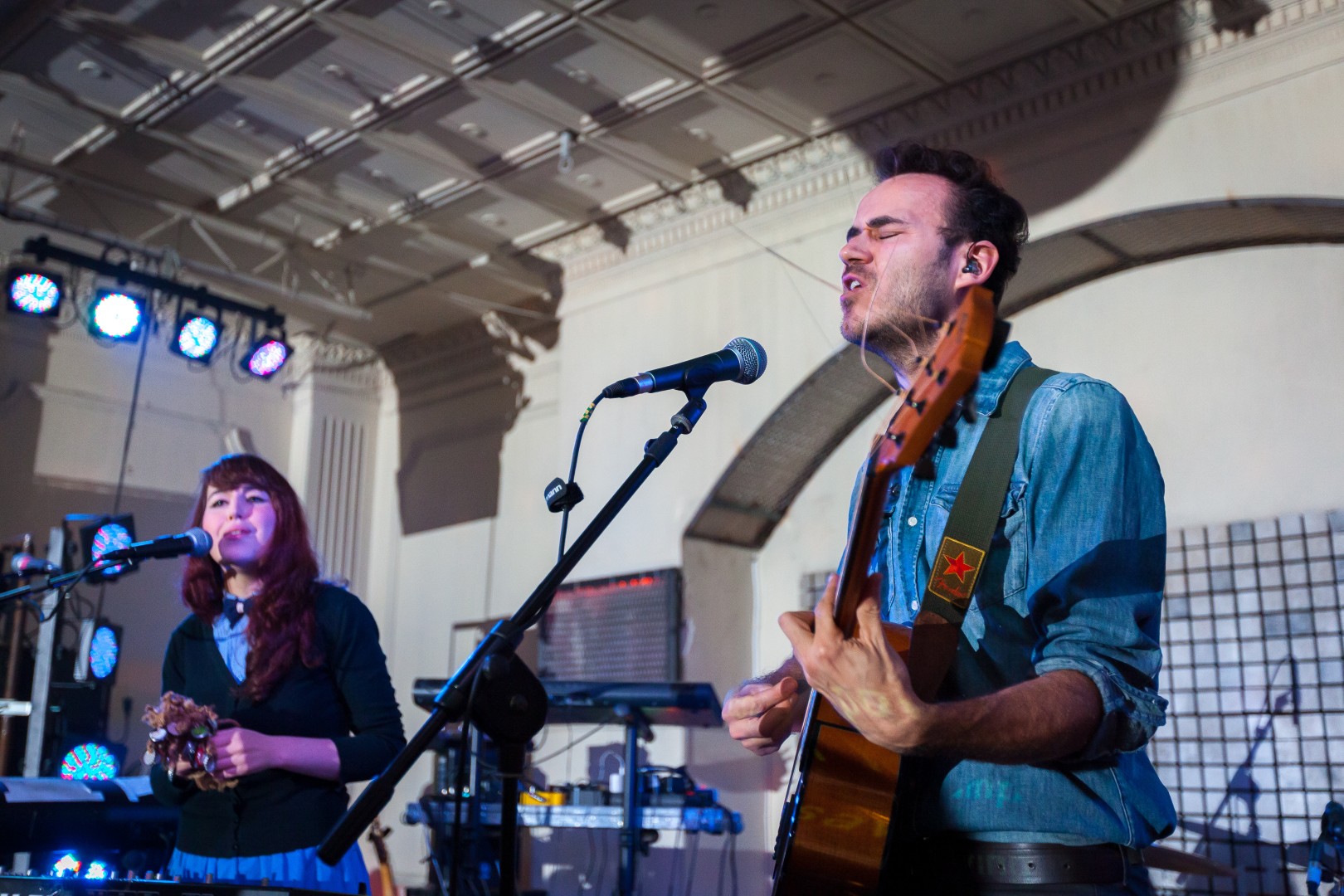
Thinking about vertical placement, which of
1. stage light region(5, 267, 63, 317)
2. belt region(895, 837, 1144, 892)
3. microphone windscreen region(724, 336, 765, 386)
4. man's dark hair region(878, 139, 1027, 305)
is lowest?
belt region(895, 837, 1144, 892)

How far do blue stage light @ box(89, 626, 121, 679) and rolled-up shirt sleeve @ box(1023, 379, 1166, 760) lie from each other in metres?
5.63

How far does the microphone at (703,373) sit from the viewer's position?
2.08 meters

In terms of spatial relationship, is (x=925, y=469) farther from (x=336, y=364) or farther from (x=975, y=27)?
(x=336, y=364)

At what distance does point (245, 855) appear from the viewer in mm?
2400

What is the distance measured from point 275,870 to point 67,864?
2.00 m

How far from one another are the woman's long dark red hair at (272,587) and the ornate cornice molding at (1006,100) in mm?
4185

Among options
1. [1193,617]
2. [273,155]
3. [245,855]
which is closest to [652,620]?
[1193,617]

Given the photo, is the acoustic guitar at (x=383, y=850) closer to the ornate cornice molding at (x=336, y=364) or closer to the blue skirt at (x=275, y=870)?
the blue skirt at (x=275, y=870)

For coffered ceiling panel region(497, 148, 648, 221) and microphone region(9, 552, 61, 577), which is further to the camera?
coffered ceiling panel region(497, 148, 648, 221)

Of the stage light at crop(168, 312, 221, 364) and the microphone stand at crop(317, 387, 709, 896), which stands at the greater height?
the stage light at crop(168, 312, 221, 364)

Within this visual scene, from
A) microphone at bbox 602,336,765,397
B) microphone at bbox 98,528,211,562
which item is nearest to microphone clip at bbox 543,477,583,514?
microphone at bbox 602,336,765,397

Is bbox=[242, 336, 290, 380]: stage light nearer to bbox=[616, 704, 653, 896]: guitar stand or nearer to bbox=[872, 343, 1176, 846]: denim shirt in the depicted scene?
bbox=[616, 704, 653, 896]: guitar stand

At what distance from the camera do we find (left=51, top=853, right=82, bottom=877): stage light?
3828 millimetres


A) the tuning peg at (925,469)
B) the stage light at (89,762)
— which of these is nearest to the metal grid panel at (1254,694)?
the tuning peg at (925,469)
